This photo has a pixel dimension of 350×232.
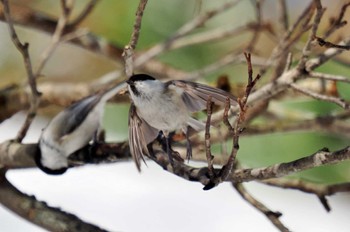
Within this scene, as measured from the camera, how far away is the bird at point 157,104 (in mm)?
671

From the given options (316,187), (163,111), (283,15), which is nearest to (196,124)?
(163,111)

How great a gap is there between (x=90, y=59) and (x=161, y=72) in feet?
2.20

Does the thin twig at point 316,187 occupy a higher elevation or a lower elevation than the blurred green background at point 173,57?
higher

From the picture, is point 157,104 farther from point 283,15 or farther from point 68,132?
point 283,15

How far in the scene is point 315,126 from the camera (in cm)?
105

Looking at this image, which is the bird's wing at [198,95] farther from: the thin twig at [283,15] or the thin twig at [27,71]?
the thin twig at [283,15]

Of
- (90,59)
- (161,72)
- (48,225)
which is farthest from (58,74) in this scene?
(48,225)

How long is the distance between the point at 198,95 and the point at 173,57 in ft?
3.11

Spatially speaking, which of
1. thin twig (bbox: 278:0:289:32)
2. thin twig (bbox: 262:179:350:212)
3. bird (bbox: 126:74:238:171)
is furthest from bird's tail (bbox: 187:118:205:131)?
thin twig (bbox: 278:0:289:32)

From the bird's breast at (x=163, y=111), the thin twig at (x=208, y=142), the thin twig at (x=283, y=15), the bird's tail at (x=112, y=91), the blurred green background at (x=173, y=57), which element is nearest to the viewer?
the thin twig at (x=208, y=142)

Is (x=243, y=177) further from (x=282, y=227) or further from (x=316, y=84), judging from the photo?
(x=316, y=84)

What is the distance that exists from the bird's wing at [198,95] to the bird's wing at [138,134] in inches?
1.7

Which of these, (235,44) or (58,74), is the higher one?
(235,44)

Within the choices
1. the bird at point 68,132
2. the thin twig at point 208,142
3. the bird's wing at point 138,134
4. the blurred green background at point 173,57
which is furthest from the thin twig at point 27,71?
the blurred green background at point 173,57
